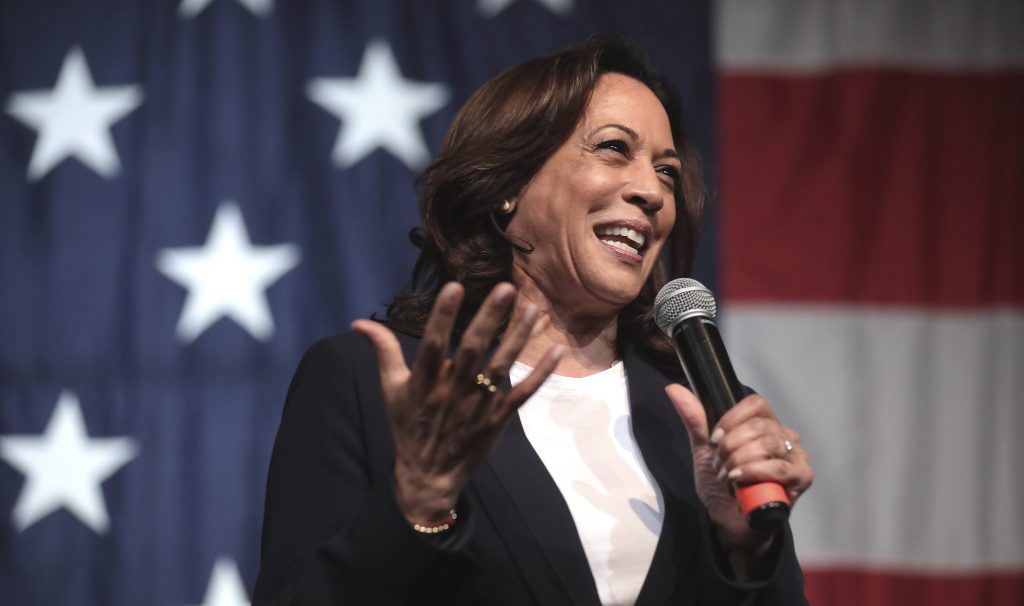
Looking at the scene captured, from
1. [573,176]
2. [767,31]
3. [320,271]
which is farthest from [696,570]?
[767,31]

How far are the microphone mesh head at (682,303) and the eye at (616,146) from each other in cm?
35

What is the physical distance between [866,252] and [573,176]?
4.69 ft

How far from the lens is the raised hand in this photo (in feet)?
3.04

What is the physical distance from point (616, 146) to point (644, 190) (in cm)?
10

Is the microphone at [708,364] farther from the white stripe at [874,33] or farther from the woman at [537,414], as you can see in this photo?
the white stripe at [874,33]

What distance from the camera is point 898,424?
2.62 m

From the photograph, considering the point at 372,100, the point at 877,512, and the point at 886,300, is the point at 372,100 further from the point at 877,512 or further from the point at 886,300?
the point at 877,512

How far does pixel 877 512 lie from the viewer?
2.59 meters

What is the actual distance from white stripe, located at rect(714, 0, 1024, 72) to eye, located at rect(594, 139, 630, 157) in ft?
4.36

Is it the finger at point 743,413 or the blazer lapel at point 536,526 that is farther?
the blazer lapel at point 536,526

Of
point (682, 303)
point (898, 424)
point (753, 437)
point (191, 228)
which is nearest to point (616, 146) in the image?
point (682, 303)

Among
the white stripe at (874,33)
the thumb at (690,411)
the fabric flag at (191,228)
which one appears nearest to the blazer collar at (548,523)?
the thumb at (690,411)

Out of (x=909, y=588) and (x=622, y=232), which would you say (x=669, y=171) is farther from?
(x=909, y=588)

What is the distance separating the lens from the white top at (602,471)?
1233mm
